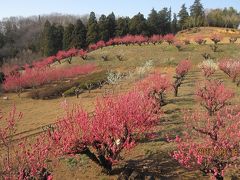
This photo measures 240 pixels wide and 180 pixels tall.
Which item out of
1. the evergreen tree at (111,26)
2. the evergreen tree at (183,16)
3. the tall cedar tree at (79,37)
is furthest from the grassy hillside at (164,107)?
the evergreen tree at (183,16)

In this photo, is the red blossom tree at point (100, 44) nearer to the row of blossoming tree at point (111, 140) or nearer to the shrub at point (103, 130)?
the row of blossoming tree at point (111, 140)

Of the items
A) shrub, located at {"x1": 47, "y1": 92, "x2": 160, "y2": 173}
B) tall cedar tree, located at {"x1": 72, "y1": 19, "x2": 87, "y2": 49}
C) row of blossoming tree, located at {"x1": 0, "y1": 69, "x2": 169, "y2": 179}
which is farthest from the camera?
tall cedar tree, located at {"x1": 72, "y1": 19, "x2": 87, "y2": 49}

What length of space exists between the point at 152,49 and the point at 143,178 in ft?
171

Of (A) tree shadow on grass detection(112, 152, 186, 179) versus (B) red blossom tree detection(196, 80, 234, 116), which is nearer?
(A) tree shadow on grass detection(112, 152, 186, 179)

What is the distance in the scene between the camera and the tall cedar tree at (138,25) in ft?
265

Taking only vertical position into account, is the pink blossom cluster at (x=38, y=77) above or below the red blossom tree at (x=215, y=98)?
below

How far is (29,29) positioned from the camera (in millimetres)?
133250

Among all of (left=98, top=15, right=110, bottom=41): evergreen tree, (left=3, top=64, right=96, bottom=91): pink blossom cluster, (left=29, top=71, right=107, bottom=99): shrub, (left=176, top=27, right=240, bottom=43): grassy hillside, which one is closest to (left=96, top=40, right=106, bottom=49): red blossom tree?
(left=98, top=15, right=110, bottom=41): evergreen tree

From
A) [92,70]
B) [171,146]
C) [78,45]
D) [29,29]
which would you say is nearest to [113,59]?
[92,70]

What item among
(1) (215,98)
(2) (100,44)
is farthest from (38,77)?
(1) (215,98)

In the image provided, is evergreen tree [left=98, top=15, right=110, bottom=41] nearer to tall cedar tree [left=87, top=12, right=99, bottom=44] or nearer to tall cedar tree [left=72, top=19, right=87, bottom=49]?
tall cedar tree [left=87, top=12, right=99, bottom=44]

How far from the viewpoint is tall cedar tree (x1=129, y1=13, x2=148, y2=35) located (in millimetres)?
80750

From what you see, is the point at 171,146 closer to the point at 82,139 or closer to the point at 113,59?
the point at 82,139

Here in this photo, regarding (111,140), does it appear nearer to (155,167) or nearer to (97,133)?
(97,133)
